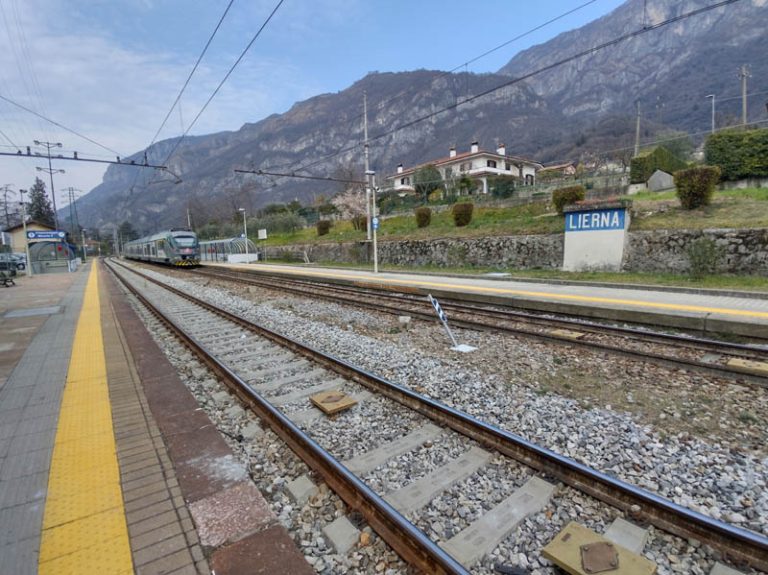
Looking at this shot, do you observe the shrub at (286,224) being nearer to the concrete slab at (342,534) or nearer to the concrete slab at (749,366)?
the concrete slab at (749,366)

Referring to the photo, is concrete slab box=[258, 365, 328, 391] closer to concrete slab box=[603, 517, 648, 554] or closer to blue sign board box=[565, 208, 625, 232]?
concrete slab box=[603, 517, 648, 554]

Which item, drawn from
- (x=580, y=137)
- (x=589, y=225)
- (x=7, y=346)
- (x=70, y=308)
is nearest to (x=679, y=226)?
(x=589, y=225)

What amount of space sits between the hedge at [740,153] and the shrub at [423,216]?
16048 millimetres

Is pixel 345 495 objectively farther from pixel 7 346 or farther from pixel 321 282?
pixel 321 282

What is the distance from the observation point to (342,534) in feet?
8.99

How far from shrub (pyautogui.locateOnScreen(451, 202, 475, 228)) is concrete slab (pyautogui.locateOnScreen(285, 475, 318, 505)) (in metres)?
23.6

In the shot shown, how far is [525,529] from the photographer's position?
281 centimetres

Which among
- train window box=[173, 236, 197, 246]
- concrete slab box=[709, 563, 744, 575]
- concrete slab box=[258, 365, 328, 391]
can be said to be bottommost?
concrete slab box=[709, 563, 744, 575]

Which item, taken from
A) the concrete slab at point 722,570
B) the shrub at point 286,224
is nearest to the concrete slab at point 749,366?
the concrete slab at point 722,570

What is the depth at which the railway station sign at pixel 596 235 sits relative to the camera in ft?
49.1

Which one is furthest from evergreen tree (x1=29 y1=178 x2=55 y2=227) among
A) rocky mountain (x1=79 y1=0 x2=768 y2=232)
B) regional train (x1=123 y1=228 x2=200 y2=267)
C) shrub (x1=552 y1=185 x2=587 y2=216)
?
shrub (x1=552 y1=185 x2=587 y2=216)

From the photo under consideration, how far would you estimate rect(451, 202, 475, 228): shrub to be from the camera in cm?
2528

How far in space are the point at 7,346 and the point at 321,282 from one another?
40.8ft

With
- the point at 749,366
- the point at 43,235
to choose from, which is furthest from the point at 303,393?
the point at 43,235
